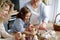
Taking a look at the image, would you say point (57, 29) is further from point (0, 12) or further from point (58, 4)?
point (58, 4)

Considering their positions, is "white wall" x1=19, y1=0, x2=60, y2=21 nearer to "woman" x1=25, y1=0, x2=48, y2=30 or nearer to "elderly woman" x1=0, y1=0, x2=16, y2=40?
"woman" x1=25, y1=0, x2=48, y2=30

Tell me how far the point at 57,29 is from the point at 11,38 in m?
0.76

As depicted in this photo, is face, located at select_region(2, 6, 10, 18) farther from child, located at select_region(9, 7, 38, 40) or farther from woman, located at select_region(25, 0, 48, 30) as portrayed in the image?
woman, located at select_region(25, 0, 48, 30)

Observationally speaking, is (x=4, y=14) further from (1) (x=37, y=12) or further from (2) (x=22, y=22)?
(1) (x=37, y=12)

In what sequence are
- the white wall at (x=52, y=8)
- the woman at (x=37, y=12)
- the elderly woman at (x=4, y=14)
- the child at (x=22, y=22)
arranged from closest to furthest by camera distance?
the elderly woman at (x=4, y=14) → the child at (x=22, y=22) → the woman at (x=37, y=12) → the white wall at (x=52, y=8)

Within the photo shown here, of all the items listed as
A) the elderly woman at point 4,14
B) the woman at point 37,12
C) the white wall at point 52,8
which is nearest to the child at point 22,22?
the elderly woman at point 4,14

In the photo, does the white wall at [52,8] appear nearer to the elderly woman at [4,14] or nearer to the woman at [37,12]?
the woman at [37,12]

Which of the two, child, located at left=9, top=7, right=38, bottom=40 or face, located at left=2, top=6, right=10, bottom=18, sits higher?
face, located at left=2, top=6, right=10, bottom=18

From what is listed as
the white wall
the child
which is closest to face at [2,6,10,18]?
the child

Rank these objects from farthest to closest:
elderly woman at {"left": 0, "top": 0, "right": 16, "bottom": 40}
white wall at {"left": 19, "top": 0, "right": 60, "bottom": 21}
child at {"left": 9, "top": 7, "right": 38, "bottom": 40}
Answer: white wall at {"left": 19, "top": 0, "right": 60, "bottom": 21} → child at {"left": 9, "top": 7, "right": 38, "bottom": 40} → elderly woman at {"left": 0, "top": 0, "right": 16, "bottom": 40}

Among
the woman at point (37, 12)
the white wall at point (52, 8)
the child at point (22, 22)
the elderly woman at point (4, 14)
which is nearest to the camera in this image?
the elderly woman at point (4, 14)

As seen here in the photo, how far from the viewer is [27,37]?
1.28 m

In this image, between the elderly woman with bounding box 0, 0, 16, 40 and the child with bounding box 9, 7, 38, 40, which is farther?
the child with bounding box 9, 7, 38, 40

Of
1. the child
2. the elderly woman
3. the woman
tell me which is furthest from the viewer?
the woman
